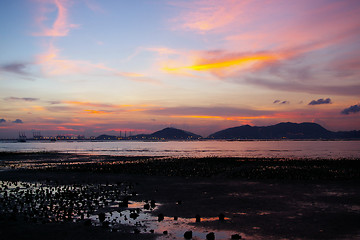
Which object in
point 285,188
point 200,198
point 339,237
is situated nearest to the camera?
point 339,237

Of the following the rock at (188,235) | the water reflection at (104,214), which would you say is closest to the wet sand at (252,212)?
the water reflection at (104,214)

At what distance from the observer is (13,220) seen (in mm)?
15969

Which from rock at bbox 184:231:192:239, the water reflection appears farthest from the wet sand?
rock at bbox 184:231:192:239

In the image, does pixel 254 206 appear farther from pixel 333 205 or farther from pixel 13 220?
pixel 13 220

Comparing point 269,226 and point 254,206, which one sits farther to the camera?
point 254,206

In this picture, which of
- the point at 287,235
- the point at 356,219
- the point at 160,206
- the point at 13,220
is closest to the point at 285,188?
the point at 356,219

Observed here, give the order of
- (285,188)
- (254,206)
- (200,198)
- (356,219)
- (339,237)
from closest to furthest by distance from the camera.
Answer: (339,237)
(356,219)
(254,206)
(200,198)
(285,188)

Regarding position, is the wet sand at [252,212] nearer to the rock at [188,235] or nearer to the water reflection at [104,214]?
the water reflection at [104,214]

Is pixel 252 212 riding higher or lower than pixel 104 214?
lower

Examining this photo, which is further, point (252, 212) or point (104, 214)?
point (252, 212)

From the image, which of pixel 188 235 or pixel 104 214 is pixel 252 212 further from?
pixel 104 214

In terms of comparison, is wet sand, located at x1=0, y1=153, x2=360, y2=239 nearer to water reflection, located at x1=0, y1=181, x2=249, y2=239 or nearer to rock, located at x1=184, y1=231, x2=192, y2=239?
water reflection, located at x1=0, y1=181, x2=249, y2=239

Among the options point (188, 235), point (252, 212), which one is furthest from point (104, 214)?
point (252, 212)

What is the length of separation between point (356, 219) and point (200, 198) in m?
10.1
